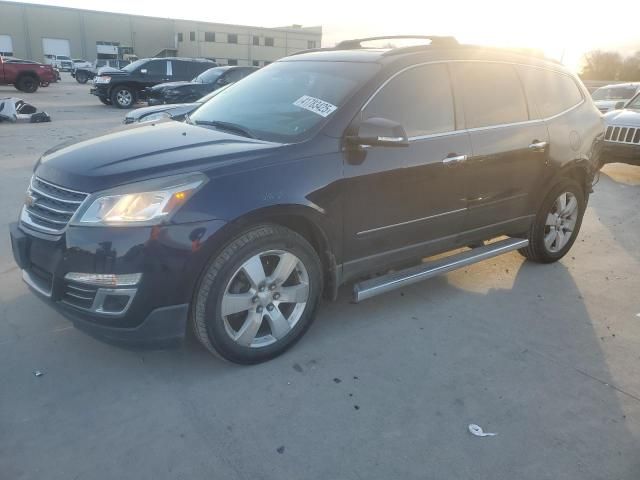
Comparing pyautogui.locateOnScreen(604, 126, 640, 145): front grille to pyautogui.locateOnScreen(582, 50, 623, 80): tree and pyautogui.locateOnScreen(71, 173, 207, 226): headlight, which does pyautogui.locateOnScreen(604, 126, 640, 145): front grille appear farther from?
pyautogui.locateOnScreen(582, 50, 623, 80): tree

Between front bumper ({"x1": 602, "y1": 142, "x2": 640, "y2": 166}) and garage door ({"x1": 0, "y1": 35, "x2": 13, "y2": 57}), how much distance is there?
210 feet

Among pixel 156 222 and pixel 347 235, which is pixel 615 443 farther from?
pixel 156 222

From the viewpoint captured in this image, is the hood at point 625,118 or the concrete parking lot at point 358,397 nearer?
the concrete parking lot at point 358,397

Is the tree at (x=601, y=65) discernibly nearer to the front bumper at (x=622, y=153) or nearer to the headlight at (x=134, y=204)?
the front bumper at (x=622, y=153)

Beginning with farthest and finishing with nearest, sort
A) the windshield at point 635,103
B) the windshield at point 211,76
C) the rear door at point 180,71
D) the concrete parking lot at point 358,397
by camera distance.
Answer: the rear door at point 180,71, the windshield at point 211,76, the windshield at point 635,103, the concrete parking lot at point 358,397

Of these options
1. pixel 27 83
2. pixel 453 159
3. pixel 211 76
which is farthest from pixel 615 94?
pixel 27 83

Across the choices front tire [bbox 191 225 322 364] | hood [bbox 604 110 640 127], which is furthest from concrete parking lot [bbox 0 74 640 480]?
hood [bbox 604 110 640 127]

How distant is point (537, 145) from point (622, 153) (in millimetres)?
5425

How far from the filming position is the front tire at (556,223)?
4371mm

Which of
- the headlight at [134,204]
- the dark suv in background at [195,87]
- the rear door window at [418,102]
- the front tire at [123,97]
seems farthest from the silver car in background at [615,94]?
the front tire at [123,97]

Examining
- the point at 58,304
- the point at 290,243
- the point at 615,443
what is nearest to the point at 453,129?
the point at 290,243

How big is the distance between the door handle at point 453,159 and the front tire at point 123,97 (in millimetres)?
16179

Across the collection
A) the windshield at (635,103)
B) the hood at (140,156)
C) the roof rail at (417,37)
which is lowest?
→ the windshield at (635,103)

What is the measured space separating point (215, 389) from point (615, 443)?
2027 mm
